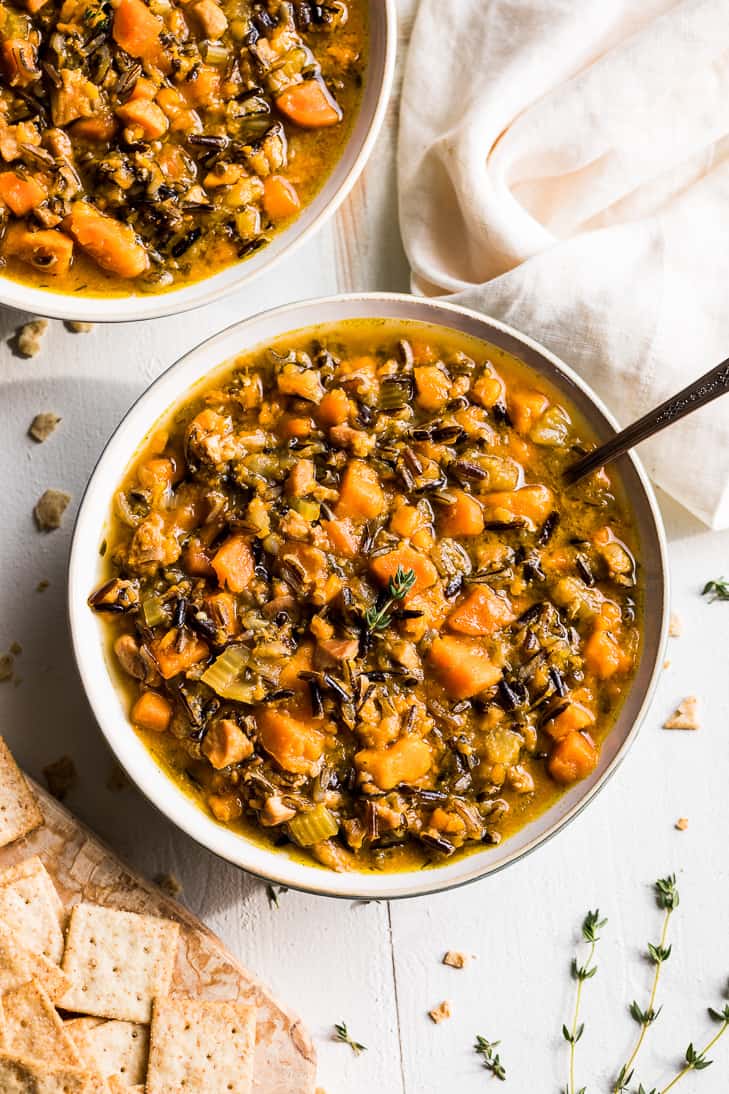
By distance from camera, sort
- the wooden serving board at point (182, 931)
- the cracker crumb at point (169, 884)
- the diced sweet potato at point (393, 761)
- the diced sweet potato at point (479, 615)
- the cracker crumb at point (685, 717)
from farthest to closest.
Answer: the cracker crumb at point (685, 717) < the cracker crumb at point (169, 884) < the wooden serving board at point (182, 931) < the diced sweet potato at point (479, 615) < the diced sweet potato at point (393, 761)

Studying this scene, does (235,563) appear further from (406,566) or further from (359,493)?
(406,566)

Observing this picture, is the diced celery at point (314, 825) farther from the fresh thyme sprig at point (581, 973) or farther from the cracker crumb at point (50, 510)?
the cracker crumb at point (50, 510)

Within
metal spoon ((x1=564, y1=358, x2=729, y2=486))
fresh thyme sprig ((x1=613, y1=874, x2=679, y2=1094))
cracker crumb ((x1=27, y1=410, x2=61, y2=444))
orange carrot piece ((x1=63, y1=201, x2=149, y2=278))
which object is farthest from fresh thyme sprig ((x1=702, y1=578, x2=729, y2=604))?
cracker crumb ((x1=27, y1=410, x2=61, y2=444))

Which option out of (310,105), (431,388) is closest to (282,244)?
(310,105)

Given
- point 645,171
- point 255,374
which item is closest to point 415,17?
point 645,171

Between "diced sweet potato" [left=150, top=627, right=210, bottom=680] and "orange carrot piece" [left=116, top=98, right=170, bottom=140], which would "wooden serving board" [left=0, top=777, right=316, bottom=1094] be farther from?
"orange carrot piece" [left=116, top=98, right=170, bottom=140]

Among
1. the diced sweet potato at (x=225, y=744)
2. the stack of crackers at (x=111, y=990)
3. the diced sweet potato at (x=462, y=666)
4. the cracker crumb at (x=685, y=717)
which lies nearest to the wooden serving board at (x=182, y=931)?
the stack of crackers at (x=111, y=990)

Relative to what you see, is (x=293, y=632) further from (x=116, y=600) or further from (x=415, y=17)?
(x=415, y=17)
